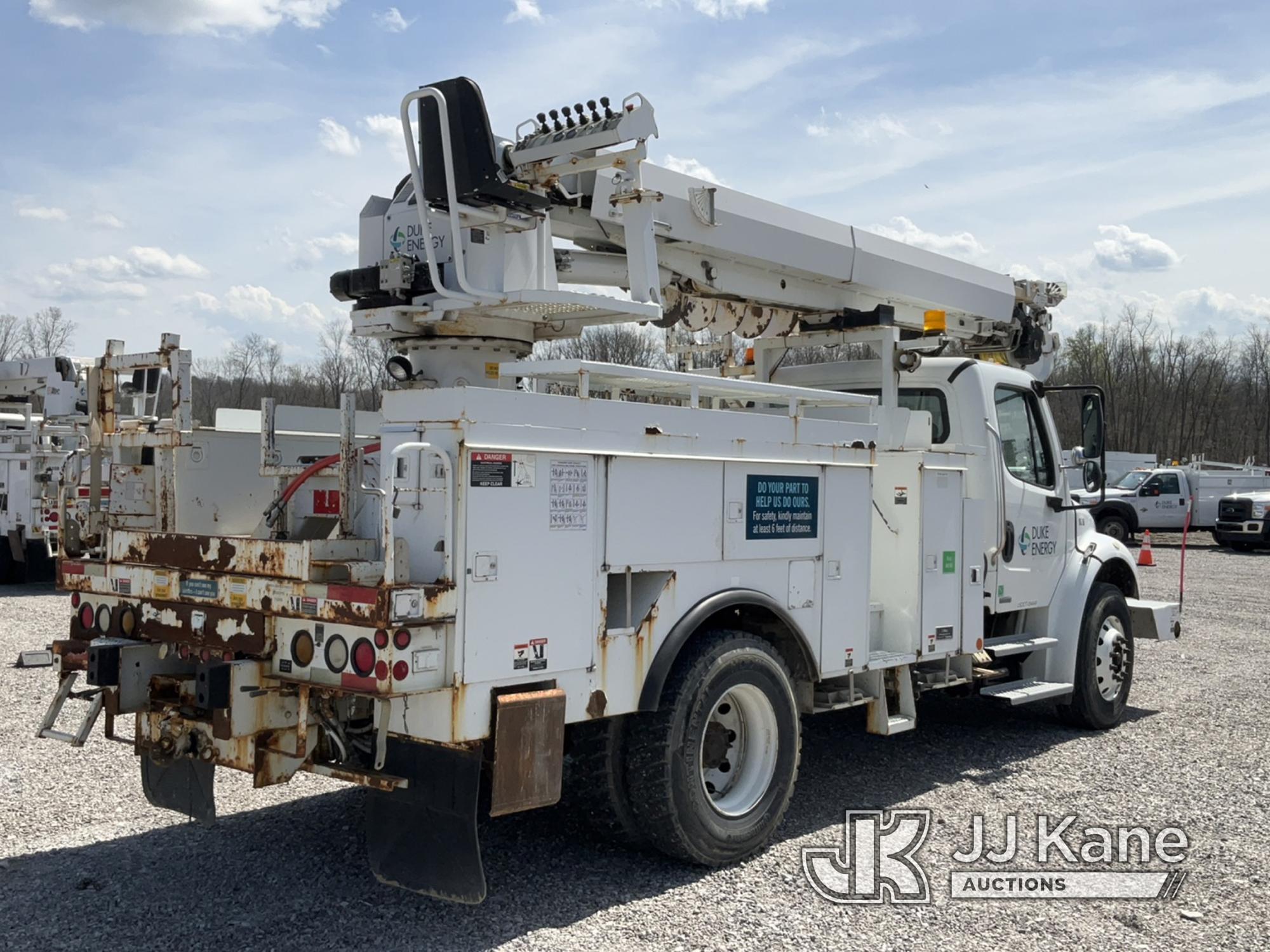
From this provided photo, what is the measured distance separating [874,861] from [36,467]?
46.7 ft

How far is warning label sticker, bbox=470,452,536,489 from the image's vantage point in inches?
166

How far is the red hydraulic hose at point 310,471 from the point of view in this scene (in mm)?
4918

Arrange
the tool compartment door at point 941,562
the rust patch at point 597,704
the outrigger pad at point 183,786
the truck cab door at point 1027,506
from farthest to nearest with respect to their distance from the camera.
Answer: the truck cab door at point 1027,506
the tool compartment door at point 941,562
the outrigger pad at point 183,786
the rust patch at point 597,704

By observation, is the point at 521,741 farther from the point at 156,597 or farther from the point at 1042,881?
the point at 1042,881

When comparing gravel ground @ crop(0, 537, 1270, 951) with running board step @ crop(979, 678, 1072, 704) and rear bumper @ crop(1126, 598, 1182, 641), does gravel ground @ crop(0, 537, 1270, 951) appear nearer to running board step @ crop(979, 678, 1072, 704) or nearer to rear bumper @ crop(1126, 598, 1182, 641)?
running board step @ crop(979, 678, 1072, 704)

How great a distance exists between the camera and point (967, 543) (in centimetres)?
700

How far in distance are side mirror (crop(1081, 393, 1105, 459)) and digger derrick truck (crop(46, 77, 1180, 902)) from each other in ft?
0.14

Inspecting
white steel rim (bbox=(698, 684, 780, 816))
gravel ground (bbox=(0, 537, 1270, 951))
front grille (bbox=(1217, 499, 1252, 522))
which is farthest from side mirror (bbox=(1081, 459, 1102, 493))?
front grille (bbox=(1217, 499, 1252, 522))

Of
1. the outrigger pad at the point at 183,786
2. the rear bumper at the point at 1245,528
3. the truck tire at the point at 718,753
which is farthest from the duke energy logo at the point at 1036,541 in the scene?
the rear bumper at the point at 1245,528

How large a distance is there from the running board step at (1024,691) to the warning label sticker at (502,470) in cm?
411

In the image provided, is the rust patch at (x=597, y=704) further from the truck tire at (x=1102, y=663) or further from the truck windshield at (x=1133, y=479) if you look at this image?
the truck windshield at (x=1133, y=479)

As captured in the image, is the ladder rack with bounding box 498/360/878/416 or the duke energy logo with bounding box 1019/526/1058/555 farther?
the duke energy logo with bounding box 1019/526/1058/555

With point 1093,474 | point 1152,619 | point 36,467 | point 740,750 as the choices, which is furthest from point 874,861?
point 36,467

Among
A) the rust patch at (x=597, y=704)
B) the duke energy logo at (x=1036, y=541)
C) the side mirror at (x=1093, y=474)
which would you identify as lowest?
the rust patch at (x=597, y=704)
